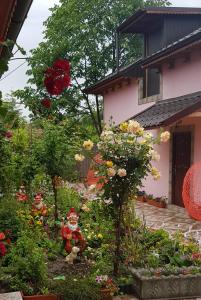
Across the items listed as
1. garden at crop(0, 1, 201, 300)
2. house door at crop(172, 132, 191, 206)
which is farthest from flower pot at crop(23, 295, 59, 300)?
house door at crop(172, 132, 191, 206)

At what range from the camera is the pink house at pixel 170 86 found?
12031 mm

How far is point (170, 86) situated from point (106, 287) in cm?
966

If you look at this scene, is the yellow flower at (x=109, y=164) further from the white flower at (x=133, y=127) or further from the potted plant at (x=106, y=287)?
the potted plant at (x=106, y=287)

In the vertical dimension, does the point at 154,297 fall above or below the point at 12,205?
below

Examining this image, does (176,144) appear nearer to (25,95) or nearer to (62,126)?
(62,126)

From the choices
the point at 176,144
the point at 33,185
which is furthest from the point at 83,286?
the point at 176,144

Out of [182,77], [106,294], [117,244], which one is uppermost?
[182,77]

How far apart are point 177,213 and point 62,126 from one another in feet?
17.0

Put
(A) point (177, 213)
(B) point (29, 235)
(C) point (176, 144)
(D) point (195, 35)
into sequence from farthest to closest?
(C) point (176, 144) → (A) point (177, 213) → (D) point (195, 35) → (B) point (29, 235)

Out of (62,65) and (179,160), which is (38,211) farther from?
(62,65)

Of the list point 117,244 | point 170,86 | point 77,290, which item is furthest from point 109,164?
point 170,86

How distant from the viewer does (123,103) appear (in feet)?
60.3

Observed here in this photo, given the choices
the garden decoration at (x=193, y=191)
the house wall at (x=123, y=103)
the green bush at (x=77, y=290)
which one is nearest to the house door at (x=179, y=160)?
the garden decoration at (x=193, y=191)

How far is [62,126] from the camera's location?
8625mm
